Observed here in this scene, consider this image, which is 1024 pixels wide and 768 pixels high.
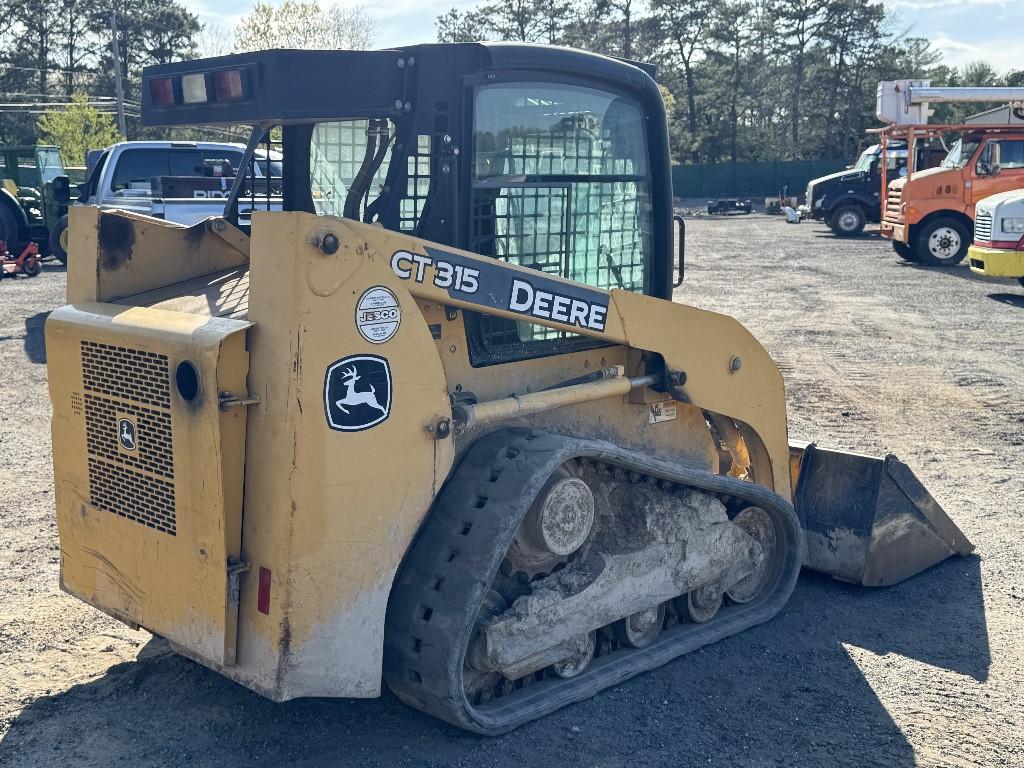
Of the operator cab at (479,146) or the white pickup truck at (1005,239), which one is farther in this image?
the white pickup truck at (1005,239)

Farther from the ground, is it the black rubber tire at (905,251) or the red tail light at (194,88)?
the red tail light at (194,88)

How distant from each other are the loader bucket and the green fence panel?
1647 inches

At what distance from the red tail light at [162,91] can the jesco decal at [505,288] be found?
4.11 feet

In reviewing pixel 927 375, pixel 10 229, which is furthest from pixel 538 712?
pixel 10 229

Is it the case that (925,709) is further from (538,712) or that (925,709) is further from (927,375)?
(927,375)

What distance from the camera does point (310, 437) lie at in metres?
3.39

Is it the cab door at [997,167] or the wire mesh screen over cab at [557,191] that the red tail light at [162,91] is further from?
the cab door at [997,167]

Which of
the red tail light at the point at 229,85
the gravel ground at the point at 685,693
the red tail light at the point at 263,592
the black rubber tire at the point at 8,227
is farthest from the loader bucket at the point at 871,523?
the black rubber tire at the point at 8,227

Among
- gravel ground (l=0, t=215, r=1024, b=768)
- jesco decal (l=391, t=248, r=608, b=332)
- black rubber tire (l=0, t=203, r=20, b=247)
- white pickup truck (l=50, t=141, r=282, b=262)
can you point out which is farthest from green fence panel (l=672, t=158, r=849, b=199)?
jesco decal (l=391, t=248, r=608, b=332)

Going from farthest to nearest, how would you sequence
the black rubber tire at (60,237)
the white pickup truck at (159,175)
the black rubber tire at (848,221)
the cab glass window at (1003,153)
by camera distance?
the black rubber tire at (848,221), the cab glass window at (1003,153), the white pickup truck at (159,175), the black rubber tire at (60,237)

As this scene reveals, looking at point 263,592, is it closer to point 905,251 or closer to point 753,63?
point 905,251

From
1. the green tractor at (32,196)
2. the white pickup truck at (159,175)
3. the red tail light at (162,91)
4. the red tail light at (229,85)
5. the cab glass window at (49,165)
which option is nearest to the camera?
the red tail light at (229,85)

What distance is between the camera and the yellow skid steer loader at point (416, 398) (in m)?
3.45

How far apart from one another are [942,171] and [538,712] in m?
18.1
